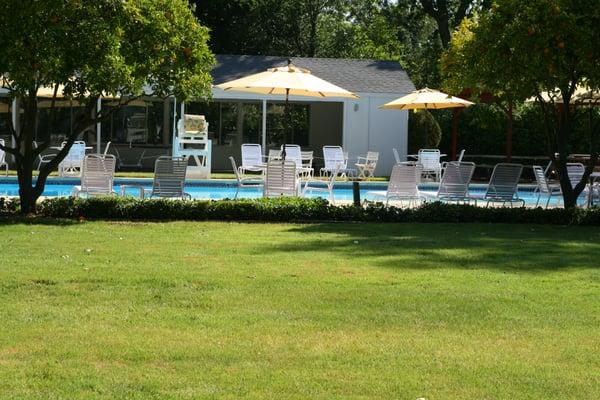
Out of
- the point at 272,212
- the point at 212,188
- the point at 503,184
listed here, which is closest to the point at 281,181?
the point at 272,212

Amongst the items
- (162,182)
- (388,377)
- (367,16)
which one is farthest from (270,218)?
(367,16)

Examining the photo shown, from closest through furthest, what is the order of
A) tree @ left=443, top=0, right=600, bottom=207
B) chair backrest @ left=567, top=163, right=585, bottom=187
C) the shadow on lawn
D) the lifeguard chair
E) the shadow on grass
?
the shadow on lawn → the shadow on grass → tree @ left=443, top=0, right=600, bottom=207 → chair backrest @ left=567, top=163, right=585, bottom=187 → the lifeguard chair

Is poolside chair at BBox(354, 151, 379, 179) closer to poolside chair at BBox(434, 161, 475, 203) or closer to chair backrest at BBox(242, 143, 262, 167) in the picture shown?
chair backrest at BBox(242, 143, 262, 167)

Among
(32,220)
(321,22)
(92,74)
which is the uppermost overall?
(321,22)

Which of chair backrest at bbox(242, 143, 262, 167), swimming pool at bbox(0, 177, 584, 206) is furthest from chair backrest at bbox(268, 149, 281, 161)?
swimming pool at bbox(0, 177, 584, 206)

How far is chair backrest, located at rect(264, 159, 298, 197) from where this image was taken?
15.9 m

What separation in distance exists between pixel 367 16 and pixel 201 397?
44005 mm

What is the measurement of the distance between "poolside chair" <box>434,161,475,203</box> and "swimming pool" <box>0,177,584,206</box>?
144 inches

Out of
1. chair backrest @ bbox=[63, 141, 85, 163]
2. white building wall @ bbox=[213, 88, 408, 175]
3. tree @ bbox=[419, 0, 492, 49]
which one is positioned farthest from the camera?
tree @ bbox=[419, 0, 492, 49]

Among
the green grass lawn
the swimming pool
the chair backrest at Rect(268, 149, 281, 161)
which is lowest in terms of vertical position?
the swimming pool

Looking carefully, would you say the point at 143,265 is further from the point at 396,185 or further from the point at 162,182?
the point at 396,185

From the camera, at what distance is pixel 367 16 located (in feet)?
156

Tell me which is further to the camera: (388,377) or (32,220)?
(32,220)

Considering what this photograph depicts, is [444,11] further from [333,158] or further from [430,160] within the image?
[333,158]
